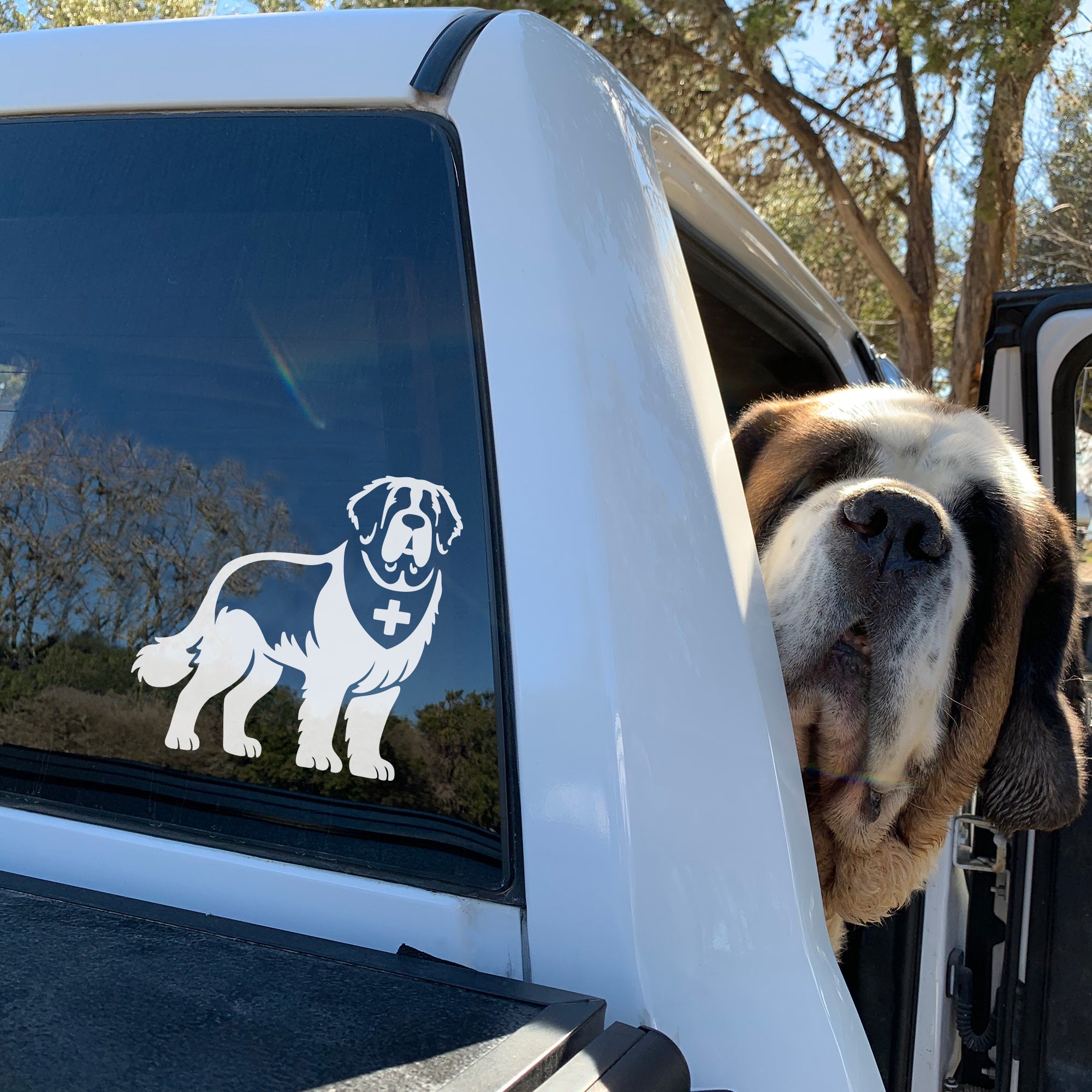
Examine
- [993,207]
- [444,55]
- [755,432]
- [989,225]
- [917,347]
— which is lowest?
[755,432]

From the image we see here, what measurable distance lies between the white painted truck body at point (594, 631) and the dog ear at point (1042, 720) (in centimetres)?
108

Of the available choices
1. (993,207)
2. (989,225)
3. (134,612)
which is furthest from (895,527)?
(989,225)

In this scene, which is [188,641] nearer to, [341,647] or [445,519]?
[341,647]

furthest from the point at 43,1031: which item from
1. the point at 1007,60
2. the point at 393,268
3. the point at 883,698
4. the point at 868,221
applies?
the point at 868,221

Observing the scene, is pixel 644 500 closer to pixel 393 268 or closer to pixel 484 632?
pixel 484 632

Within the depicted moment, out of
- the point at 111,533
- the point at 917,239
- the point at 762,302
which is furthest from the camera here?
the point at 917,239

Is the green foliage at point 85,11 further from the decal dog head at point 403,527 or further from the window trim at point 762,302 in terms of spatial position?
the decal dog head at point 403,527

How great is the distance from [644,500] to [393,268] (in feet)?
1.30

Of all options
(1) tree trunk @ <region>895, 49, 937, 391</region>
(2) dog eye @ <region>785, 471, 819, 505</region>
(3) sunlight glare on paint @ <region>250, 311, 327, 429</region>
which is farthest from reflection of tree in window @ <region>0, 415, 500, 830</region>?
(1) tree trunk @ <region>895, 49, 937, 391</region>

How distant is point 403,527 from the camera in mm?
1164

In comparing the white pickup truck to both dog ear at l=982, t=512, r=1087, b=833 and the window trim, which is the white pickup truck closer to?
the window trim

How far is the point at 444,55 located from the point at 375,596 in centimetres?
63

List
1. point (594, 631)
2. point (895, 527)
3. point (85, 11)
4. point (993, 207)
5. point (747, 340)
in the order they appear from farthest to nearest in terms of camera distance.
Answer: point (85, 11) < point (993, 207) < point (747, 340) < point (895, 527) < point (594, 631)

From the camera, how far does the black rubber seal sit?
122 cm
